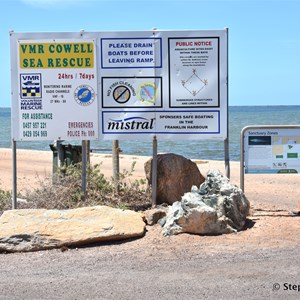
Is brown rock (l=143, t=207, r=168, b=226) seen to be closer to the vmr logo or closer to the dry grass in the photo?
the dry grass

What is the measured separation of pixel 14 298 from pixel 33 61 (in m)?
4.76

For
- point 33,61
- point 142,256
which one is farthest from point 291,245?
point 33,61

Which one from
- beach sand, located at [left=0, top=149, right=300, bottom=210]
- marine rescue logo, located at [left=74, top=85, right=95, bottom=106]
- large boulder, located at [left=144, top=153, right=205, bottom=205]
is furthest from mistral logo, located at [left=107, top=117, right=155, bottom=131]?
beach sand, located at [left=0, top=149, right=300, bottom=210]

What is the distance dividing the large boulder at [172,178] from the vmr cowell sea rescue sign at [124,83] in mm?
549

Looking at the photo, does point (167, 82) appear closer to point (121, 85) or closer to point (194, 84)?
point (194, 84)

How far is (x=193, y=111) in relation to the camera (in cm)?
978

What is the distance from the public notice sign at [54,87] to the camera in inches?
384

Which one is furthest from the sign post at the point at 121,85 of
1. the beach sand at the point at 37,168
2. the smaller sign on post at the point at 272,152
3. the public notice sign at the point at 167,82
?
the beach sand at the point at 37,168

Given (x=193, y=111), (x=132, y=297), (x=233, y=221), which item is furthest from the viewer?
(x=193, y=111)

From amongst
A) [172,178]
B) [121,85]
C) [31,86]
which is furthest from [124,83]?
[172,178]

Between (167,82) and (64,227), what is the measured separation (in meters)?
2.99

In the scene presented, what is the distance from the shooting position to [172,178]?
10.2 meters

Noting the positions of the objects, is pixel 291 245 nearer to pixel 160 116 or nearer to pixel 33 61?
pixel 160 116

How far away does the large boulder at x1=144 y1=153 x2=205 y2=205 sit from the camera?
10.2 m
